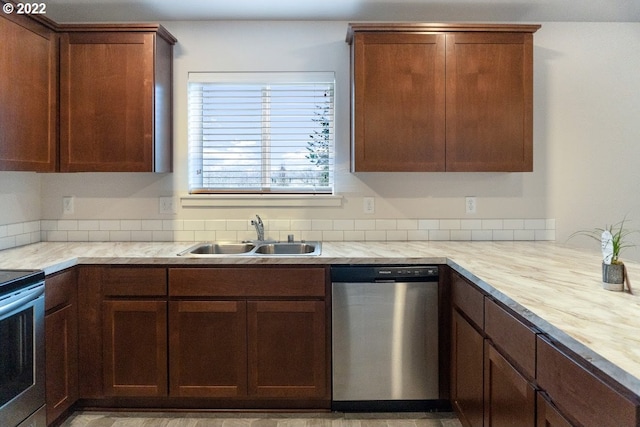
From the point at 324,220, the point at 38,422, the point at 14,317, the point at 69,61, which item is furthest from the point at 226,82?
the point at 38,422

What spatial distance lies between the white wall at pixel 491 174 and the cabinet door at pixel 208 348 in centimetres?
84

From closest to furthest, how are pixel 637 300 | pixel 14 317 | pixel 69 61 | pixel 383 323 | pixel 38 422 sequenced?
1. pixel 637 300
2. pixel 14 317
3. pixel 38 422
4. pixel 383 323
5. pixel 69 61

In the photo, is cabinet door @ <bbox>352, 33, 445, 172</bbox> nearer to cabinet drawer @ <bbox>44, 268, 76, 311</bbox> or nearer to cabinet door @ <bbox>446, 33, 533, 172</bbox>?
cabinet door @ <bbox>446, 33, 533, 172</bbox>

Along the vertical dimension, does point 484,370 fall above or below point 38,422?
above

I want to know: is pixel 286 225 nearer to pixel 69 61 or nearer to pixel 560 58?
pixel 69 61

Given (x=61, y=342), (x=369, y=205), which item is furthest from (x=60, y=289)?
(x=369, y=205)

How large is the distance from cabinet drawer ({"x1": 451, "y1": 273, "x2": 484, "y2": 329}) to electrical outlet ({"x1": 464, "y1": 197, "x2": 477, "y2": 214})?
0.89 meters

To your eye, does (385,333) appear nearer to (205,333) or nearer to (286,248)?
(286,248)

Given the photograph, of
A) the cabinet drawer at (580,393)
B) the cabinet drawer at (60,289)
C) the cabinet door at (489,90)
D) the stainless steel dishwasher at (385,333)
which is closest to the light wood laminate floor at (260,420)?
the stainless steel dishwasher at (385,333)

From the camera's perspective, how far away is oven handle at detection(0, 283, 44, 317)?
1.93 metres

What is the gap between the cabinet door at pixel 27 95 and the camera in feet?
8.27

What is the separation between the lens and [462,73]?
293 centimetres

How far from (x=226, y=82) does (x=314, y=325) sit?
176 centimetres

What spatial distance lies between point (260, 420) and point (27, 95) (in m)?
2.24
